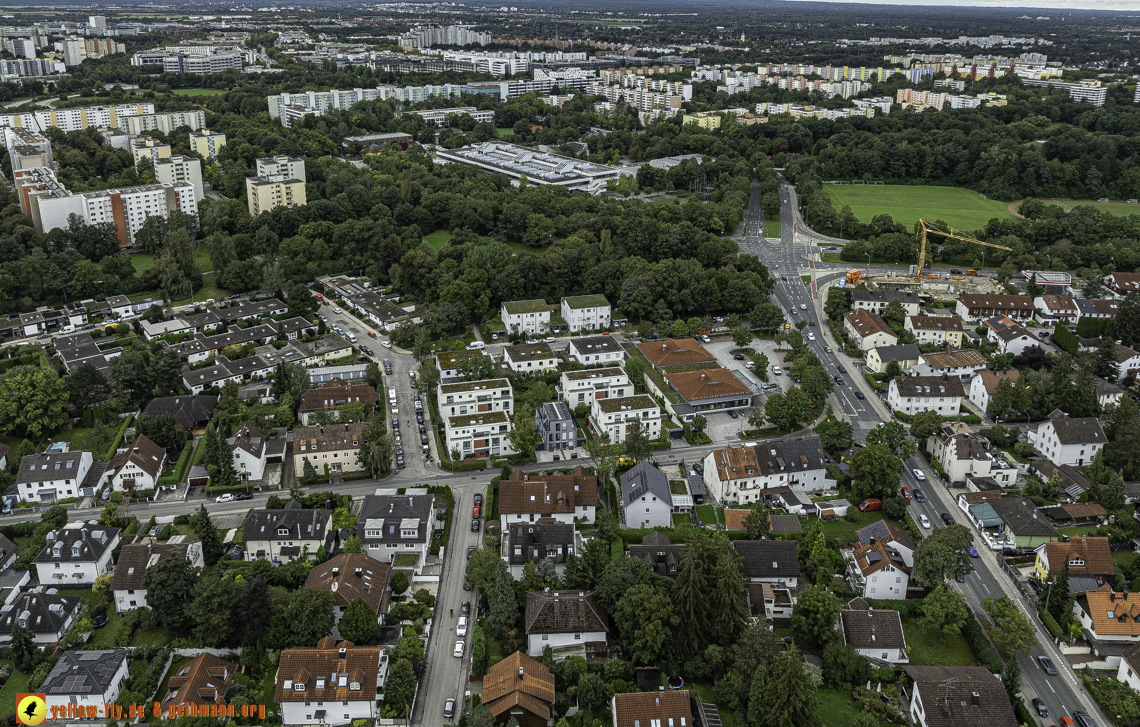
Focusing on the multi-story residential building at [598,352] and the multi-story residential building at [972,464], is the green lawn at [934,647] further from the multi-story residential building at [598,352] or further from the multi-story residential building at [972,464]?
the multi-story residential building at [598,352]

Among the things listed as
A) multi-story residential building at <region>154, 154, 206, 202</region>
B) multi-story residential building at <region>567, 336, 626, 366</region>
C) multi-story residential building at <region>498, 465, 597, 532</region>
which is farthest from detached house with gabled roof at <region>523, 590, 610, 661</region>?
multi-story residential building at <region>154, 154, 206, 202</region>

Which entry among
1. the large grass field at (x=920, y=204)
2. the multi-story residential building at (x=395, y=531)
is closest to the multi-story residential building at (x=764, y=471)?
the multi-story residential building at (x=395, y=531)

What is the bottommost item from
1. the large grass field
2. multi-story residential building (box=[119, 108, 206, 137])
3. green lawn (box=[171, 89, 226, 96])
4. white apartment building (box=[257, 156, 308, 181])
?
the large grass field

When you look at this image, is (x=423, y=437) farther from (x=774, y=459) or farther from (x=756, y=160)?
(x=756, y=160)

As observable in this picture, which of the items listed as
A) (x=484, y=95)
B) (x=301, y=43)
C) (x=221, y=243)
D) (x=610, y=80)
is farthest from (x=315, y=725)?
(x=301, y=43)

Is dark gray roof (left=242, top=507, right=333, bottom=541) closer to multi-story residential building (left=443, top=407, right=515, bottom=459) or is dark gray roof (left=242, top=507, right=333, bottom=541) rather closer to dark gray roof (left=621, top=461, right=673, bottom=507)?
multi-story residential building (left=443, top=407, right=515, bottom=459)

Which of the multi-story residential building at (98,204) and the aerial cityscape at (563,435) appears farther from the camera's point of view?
the multi-story residential building at (98,204)
